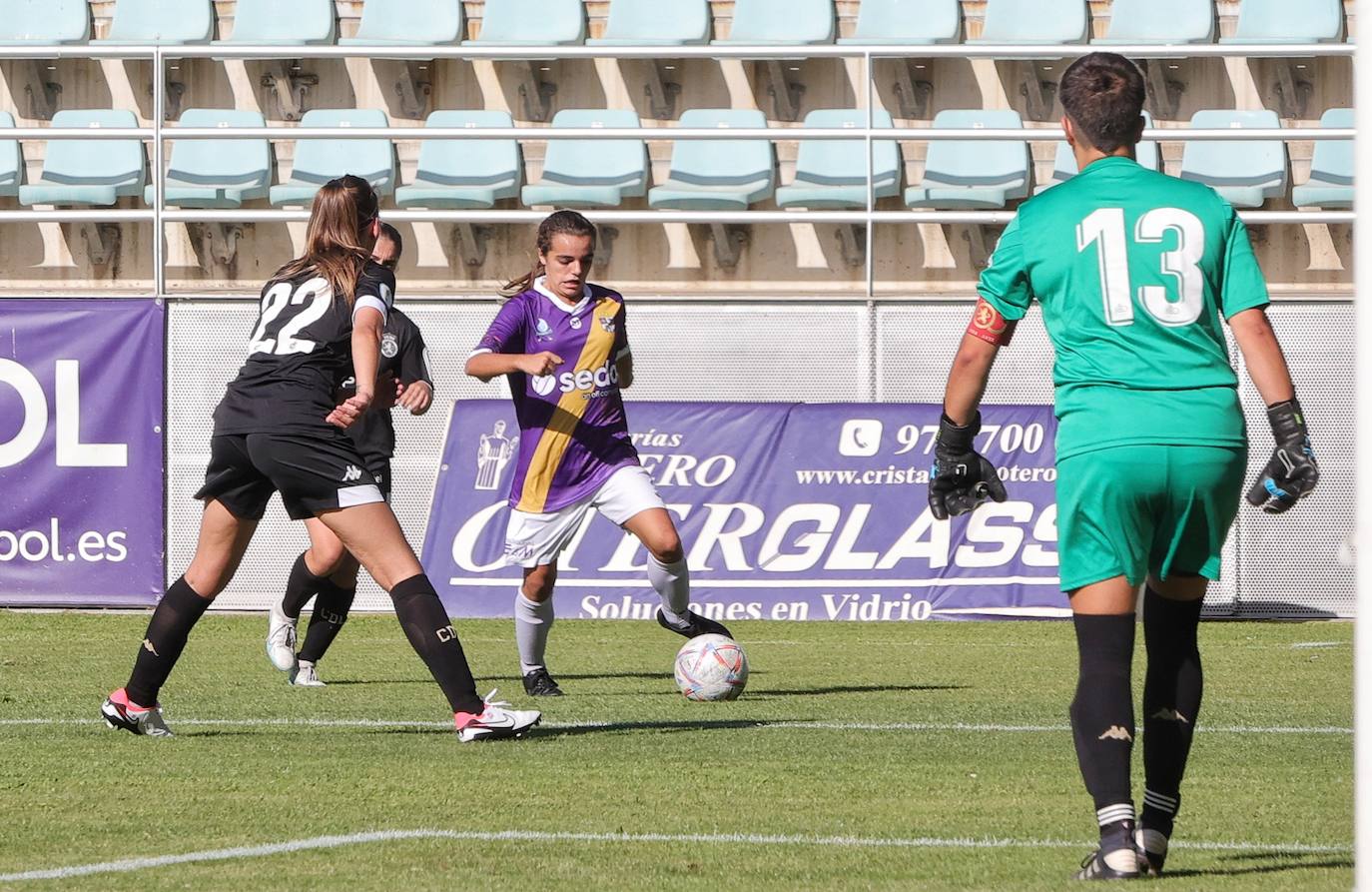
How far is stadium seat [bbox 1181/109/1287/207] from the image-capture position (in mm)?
15648

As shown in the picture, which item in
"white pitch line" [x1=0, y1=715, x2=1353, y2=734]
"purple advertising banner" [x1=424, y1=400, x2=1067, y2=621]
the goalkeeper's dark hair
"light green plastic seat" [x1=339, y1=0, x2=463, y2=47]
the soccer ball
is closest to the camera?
the goalkeeper's dark hair

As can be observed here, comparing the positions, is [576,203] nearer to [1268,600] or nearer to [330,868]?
[1268,600]

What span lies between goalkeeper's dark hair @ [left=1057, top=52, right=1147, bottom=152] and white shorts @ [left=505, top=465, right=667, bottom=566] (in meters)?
3.85

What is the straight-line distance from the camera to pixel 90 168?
54.2 ft

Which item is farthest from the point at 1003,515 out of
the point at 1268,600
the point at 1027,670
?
the point at 1027,670

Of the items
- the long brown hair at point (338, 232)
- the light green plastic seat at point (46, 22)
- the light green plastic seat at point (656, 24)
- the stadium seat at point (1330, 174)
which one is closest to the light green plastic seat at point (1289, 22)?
the stadium seat at point (1330, 174)

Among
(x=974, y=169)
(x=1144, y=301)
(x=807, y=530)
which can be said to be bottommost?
(x=807, y=530)

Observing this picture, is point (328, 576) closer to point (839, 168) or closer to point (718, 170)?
point (718, 170)

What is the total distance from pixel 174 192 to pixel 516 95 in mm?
2952

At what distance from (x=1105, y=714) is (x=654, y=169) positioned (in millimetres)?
12951

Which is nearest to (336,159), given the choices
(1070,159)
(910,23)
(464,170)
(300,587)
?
(464,170)

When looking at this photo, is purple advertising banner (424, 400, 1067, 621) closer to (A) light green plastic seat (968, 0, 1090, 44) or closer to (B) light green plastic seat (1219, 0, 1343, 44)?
(A) light green plastic seat (968, 0, 1090, 44)

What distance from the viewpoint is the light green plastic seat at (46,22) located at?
17109 millimetres

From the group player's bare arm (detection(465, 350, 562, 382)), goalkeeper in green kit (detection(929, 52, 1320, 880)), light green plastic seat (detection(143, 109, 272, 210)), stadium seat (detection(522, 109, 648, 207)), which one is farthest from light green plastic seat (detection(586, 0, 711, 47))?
goalkeeper in green kit (detection(929, 52, 1320, 880))
